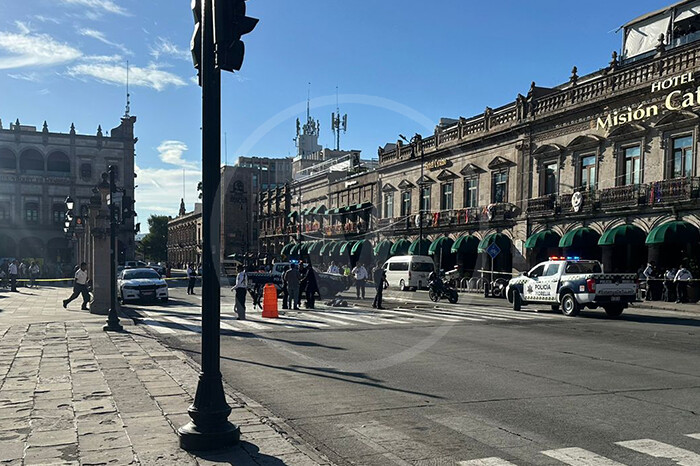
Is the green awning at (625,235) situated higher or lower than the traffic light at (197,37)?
lower

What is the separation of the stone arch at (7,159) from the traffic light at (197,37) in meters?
84.2

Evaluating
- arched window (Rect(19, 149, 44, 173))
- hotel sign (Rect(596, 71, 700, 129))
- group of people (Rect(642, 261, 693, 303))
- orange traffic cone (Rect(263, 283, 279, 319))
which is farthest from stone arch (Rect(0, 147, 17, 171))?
group of people (Rect(642, 261, 693, 303))

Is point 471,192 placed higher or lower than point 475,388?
higher

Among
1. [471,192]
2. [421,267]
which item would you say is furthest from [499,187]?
[421,267]

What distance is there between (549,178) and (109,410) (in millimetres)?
34078

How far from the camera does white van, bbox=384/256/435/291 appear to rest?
134 feet

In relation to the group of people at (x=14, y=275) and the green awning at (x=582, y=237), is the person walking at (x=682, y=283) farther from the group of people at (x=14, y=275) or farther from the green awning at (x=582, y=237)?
the group of people at (x=14, y=275)

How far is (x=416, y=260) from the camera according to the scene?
135ft

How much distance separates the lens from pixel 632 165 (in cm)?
3175

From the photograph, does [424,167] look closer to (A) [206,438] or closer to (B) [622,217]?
(B) [622,217]

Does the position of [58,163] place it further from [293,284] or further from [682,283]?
[682,283]

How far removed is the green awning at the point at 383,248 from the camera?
5374cm

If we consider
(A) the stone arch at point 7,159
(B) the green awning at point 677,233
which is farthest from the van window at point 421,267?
(A) the stone arch at point 7,159

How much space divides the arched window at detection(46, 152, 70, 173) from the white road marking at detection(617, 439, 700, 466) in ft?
283
